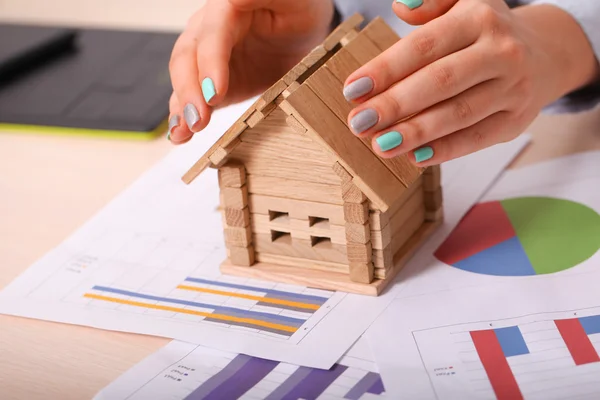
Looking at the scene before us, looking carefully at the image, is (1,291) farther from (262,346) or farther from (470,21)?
(470,21)

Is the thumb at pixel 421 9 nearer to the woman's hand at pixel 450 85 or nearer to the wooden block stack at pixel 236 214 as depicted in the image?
the woman's hand at pixel 450 85

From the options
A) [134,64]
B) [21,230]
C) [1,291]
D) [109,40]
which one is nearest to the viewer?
[1,291]

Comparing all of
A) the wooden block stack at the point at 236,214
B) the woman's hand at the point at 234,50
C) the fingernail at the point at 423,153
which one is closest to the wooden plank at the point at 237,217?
the wooden block stack at the point at 236,214

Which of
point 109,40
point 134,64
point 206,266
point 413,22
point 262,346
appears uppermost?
point 109,40

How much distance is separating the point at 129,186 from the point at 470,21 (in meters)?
0.55

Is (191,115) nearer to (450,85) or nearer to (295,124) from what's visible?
(295,124)

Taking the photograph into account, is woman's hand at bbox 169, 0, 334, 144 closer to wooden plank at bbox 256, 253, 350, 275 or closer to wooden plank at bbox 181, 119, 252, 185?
wooden plank at bbox 181, 119, 252, 185

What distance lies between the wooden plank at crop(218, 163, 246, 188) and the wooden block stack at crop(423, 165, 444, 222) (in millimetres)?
222

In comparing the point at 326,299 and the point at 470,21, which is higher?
the point at 470,21

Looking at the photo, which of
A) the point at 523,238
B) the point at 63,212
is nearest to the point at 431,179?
the point at 523,238

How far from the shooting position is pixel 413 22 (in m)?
0.94

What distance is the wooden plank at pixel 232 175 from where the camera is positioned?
0.93 metres

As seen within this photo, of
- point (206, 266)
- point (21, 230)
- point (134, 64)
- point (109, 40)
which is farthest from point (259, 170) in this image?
point (109, 40)

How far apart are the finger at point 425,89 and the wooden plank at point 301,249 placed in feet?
0.52
